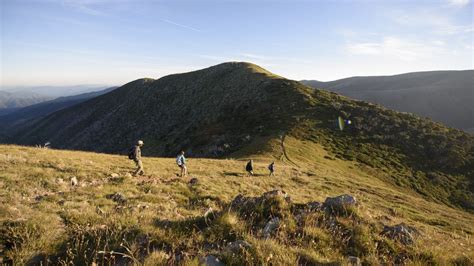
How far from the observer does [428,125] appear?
211 feet

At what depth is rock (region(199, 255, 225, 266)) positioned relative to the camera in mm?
5238

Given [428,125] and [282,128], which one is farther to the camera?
[428,125]

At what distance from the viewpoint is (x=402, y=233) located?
7.02 meters

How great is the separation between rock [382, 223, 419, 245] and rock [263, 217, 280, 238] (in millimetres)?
2457

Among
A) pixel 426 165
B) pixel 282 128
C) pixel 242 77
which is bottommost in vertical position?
pixel 426 165

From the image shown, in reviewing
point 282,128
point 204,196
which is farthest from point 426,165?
point 204,196

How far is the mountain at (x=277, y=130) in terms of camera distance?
46.7m

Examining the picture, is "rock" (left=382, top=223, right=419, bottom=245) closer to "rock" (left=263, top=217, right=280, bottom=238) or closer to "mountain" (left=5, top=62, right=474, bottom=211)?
"rock" (left=263, top=217, right=280, bottom=238)

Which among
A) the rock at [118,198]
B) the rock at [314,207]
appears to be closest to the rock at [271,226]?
the rock at [314,207]

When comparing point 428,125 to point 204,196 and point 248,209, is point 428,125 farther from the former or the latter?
point 248,209

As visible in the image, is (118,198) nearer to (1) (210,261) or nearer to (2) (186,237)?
(2) (186,237)

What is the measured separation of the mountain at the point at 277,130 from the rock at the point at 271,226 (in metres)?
33.3

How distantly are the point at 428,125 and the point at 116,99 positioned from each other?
118m

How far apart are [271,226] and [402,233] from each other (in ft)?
9.63
